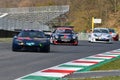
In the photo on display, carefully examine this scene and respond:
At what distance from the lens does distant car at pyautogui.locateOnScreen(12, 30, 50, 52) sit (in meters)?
23.6

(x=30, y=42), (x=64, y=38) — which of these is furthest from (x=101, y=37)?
(x=30, y=42)

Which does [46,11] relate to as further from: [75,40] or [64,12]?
[75,40]

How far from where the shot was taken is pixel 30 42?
78.0 ft

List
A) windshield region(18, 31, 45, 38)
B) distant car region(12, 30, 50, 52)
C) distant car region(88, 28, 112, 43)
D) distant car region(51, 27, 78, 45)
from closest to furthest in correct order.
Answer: distant car region(12, 30, 50, 52) < windshield region(18, 31, 45, 38) < distant car region(51, 27, 78, 45) < distant car region(88, 28, 112, 43)

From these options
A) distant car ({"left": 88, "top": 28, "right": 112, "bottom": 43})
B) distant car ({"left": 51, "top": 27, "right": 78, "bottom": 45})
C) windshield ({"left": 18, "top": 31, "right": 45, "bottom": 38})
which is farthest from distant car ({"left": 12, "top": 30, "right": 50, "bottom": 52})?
distant car ({"left": 88, "top": 28, "right": 112, "bottom": 43})

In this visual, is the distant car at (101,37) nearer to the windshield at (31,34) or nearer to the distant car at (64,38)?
the distant car at (64,38)

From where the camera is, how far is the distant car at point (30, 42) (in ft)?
77.5

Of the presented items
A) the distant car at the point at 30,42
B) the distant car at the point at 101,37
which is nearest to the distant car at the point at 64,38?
the distant car at the point at 101,37

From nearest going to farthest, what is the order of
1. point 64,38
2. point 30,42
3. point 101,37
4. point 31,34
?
point 30,42
point 31,34
point 64,38
point 101,37

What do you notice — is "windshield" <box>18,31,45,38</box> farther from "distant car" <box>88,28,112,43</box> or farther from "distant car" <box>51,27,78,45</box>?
"distant car" <box>88,28,112,43</box>

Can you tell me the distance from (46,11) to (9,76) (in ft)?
293

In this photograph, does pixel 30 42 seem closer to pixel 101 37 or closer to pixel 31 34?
pixel 31 34

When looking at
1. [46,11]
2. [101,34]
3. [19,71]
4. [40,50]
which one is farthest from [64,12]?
[19,71]

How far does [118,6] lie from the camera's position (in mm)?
93812
